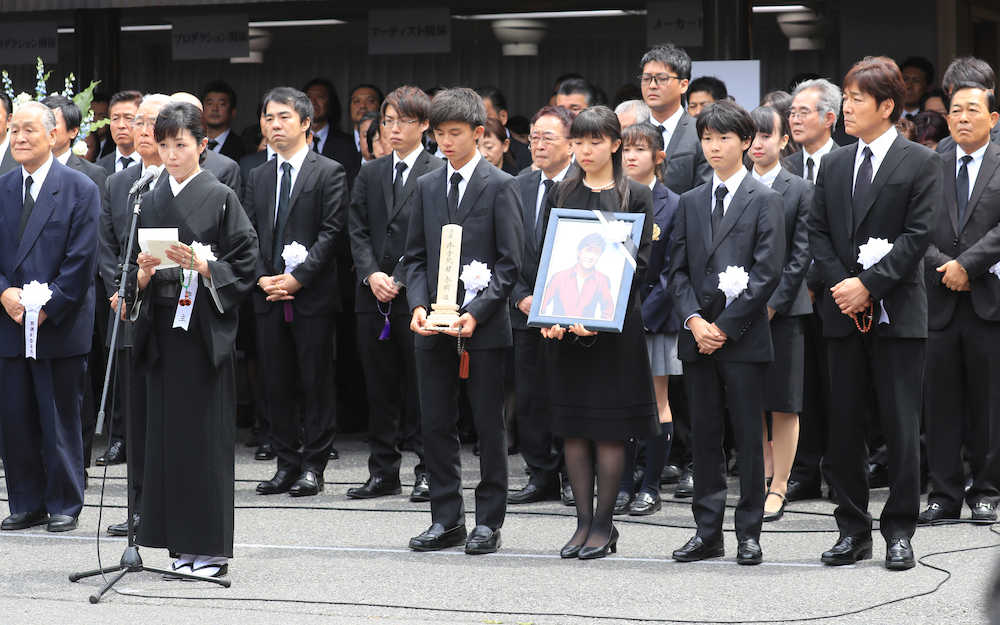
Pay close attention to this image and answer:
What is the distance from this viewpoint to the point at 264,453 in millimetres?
9430

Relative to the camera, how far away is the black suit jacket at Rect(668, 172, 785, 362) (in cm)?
629

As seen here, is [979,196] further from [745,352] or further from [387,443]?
[387,443]

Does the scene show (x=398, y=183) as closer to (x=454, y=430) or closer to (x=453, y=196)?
(x=453, y=196)

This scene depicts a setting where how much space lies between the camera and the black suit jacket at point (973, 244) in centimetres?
716

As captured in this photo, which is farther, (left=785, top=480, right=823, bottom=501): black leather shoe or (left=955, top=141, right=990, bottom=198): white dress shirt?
(left=785, top=480, right=823, bottom=501): black leather shoe

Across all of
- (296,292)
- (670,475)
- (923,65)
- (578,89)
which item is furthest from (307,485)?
(923,65)

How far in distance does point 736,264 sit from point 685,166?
1750 mm

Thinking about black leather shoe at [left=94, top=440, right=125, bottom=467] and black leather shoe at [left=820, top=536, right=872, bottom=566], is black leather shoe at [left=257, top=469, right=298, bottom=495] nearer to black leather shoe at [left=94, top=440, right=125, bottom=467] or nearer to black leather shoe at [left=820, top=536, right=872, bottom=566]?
black leather shoe at [left=94, top=440, right=125, bottom=467]

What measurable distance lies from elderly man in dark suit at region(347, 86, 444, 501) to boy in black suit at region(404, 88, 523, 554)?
3.88ft

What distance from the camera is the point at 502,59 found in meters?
14.5

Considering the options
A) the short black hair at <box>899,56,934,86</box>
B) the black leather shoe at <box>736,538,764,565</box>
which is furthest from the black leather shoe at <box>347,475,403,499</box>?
the short black hair at <box>899,56,934,86</box>

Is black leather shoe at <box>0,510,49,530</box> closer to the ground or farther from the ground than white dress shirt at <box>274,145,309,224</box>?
closer to the ground

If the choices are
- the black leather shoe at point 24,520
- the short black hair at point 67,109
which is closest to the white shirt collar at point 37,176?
the short black hair at point 67,109

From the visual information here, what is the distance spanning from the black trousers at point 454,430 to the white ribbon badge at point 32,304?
6.07 feet
